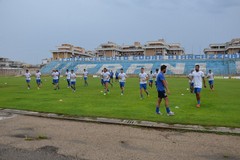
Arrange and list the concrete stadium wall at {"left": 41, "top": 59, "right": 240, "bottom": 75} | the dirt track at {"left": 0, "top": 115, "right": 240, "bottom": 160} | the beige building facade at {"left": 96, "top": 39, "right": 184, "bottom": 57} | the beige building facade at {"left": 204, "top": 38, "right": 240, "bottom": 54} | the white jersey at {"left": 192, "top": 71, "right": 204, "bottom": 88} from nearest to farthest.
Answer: the dirt track at {"left": 0, "top": 115, "right": 240, "bottom": 160}
the white jersey at {"left": 192, "top": 71, "right": 204, "bottom": 88}
the concrete stadium wall at {"left": 41, "top": 59, "right": 240, "bottom": 75}
the beige building facade at {"left": 204, "top": 38, "right": 240, "bottom": 54}
the beige building facade at {"left": 96, "top": 39, "right": 184, "bottom": 57}

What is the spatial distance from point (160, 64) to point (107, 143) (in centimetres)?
6146

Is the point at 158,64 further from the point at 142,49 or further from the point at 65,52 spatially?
the point at 65,52

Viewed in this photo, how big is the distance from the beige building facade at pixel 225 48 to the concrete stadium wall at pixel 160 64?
3586cm

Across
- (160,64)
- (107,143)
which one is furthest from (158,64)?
(107,143)

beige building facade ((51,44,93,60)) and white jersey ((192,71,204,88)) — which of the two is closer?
white jersey ((192,71,204,88))

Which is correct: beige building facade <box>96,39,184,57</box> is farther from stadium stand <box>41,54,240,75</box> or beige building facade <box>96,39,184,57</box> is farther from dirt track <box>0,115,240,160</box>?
dirt track <box>0,115,240,160</box>

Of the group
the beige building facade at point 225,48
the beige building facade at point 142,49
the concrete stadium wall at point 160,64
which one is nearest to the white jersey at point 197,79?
the concrete stadium wall at point 160,64

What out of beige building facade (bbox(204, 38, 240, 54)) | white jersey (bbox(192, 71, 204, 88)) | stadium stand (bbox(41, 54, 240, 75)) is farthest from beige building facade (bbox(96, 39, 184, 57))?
white jersey (bbox(192, 71, 204, 88))

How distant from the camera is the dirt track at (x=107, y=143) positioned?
5402 millimetres

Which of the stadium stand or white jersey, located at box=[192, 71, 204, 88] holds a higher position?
the stadium stand

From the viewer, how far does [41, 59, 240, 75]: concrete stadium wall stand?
58.3 m

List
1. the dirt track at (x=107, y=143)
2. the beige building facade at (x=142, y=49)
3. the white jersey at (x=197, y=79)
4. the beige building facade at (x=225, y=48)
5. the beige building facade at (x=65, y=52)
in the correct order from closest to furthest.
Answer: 1. the dirt track at (x=107, y=143)
2. the white jersey at (x=197, y=79)
3. the beige building facade at (x=225, y=48)
4. the beige building facade at (x=142, y=49)
5. the beige building facade at (x=65, y=52)

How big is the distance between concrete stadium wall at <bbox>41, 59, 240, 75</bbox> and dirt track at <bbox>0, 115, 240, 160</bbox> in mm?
52913

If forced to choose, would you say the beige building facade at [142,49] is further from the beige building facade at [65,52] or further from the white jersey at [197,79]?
the white jersey at [197,79]
